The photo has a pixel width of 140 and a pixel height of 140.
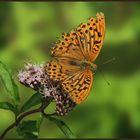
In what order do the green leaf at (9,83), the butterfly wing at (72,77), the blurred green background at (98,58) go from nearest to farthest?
the butterfly wing at (72,77), the green leaf at (9,83), the blurred green background at (98,58)

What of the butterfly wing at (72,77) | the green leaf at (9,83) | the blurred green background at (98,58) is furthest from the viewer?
the blurred green background at (98,58)

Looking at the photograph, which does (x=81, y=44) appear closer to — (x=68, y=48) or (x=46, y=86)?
(x=68, y=48)

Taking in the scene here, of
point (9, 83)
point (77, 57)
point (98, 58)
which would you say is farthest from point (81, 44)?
point (98, 58)

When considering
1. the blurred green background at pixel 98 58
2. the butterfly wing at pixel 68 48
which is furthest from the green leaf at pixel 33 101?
the blurred green background at pixel 98 58

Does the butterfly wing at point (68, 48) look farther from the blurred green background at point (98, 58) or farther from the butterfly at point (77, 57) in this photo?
the blurred green background at point (98, 58)

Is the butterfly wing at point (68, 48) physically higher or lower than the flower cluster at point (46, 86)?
higher

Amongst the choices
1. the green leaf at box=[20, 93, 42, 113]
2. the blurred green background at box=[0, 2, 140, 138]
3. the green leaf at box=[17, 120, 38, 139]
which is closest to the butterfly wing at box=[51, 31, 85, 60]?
the green leaf at box=[20, 93, 42, 113]

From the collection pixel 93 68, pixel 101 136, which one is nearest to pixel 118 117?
pixel 101 136

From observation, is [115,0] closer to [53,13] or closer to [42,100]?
[53,13]
